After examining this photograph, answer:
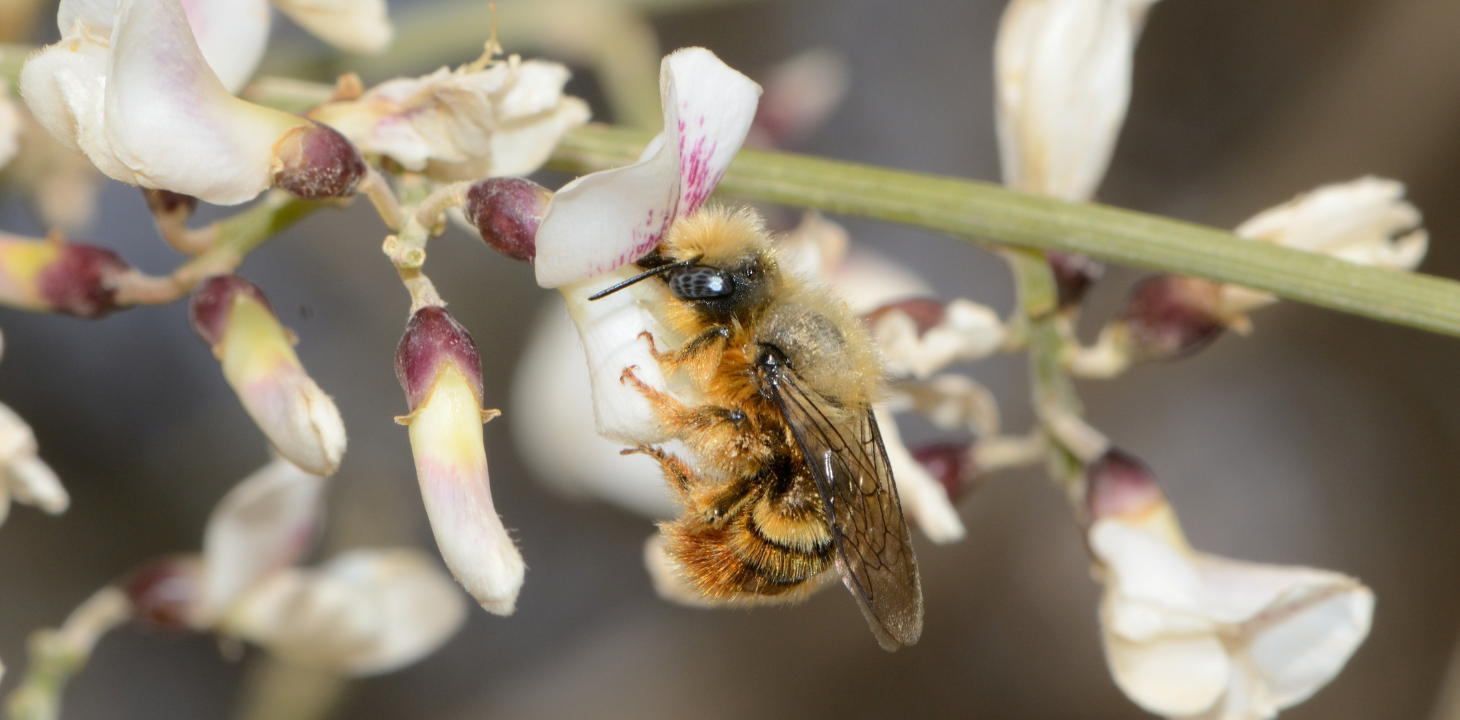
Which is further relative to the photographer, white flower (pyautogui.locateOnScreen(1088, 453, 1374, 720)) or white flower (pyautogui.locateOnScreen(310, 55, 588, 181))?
white flower (pyautogui.locateOnScreen(1088, 453, 1374, 720))

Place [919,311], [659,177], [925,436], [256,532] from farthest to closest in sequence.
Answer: [925,436]
[256,532]
[919,311]
[659,177]

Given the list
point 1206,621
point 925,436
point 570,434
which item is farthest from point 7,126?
point 925,436

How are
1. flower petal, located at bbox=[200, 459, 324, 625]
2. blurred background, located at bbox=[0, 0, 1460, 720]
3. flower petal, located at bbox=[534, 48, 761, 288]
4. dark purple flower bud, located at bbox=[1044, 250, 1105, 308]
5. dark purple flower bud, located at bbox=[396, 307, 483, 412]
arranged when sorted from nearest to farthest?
flower petal, located at bbox=[534, 48, 761, 288] < dark purple flower bud, located at bbox=[396, 307, 483, 412] < dark purple flower bud, located at bbox=[1044, 250, 1105, 308] < flower petal, located at bbox=[200, 459, 324, 625] < blurred background, located at bbox=[0, 0, 1460, 720]

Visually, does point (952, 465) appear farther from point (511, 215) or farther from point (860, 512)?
point (511, 215)

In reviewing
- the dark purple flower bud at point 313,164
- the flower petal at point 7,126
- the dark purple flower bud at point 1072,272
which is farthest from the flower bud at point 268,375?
the dark purple flower bud at point 1072,272

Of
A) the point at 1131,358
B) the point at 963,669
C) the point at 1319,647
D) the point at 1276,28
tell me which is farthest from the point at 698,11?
the point at 1319,647

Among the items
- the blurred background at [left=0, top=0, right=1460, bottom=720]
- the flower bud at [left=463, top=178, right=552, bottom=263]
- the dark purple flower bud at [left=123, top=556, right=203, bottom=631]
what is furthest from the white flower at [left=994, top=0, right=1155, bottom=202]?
the blurred background at [left=0, top=0, right=1460, bottom=720]

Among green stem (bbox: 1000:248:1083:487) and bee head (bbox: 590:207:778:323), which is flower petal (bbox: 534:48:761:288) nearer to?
bee head (bbox: 590:207:778:323)
